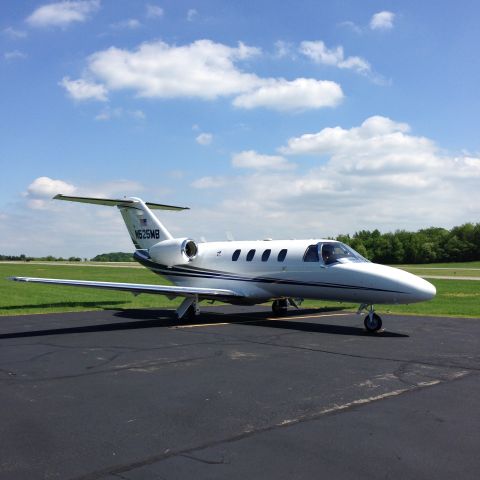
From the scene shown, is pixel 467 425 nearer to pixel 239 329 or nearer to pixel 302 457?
pixel 302 457

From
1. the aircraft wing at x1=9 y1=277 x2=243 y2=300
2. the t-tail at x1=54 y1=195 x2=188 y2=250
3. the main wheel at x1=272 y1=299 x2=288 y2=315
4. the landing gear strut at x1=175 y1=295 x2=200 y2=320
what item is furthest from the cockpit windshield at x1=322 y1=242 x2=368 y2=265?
the t-tail at x1=54 y1=195 x2=188 y2=250

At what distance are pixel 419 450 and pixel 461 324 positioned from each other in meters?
12.0

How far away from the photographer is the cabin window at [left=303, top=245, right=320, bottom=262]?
16.1 metres

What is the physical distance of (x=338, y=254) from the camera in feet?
52.1

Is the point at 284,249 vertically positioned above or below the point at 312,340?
above

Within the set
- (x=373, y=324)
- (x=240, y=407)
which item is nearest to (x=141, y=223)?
→ (x=373, y=324)

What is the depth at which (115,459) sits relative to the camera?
513 cm

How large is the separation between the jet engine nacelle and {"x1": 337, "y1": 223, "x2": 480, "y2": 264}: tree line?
87990mm

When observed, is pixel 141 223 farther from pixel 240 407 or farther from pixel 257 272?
pixel 240 407

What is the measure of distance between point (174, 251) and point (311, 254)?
6.14 metres

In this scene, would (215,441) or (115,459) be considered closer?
(115,459)

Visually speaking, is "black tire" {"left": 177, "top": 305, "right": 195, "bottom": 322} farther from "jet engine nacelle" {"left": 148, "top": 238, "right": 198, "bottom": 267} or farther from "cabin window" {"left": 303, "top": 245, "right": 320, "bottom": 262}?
"cabin window" {"left": 303, "top": 245, "right": 320, "bottom": 262}

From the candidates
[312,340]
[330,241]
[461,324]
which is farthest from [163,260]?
[461,324]

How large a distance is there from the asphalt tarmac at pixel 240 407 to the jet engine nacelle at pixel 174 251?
22.1 feet
